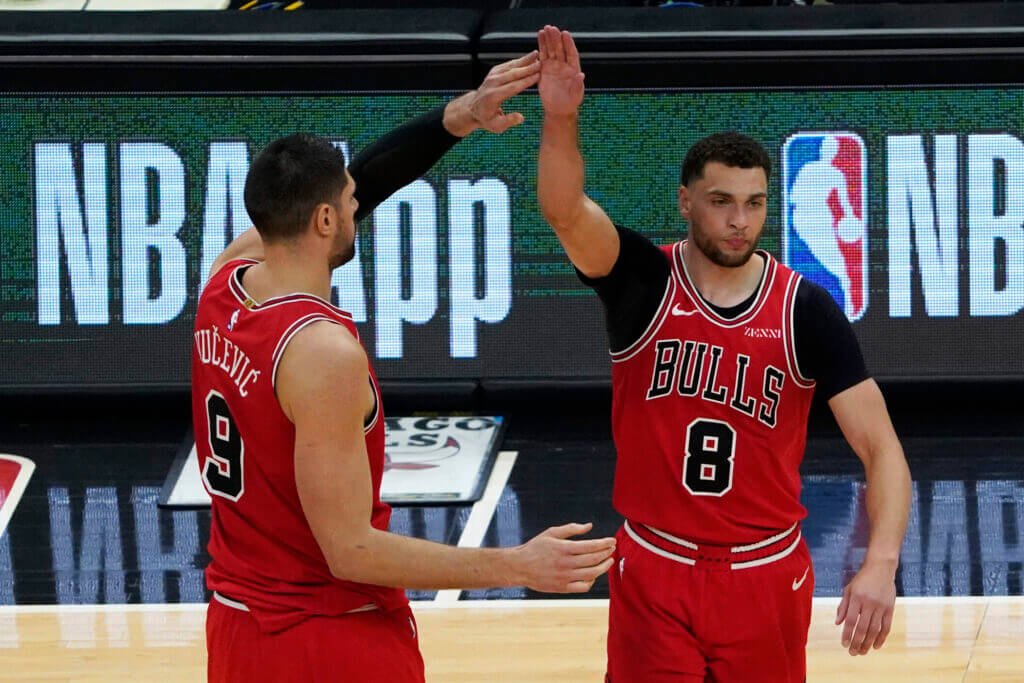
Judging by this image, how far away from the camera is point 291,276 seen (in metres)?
3.30

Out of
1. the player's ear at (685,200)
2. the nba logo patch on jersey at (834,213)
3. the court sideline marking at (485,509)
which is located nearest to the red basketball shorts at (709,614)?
the player's ear at (685,200)

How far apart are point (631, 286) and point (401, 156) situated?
608 mm

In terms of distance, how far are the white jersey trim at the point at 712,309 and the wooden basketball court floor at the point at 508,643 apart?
164 centimetres

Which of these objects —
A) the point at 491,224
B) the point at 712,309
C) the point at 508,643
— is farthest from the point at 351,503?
the point at 491,224

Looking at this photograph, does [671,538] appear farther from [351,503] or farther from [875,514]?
[351,503]

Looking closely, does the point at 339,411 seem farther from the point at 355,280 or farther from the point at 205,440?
the point at 355,280

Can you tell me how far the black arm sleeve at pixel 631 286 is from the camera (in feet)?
13.0

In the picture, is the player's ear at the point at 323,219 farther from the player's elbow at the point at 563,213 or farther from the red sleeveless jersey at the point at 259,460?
the player's elbow at the point at 563,213

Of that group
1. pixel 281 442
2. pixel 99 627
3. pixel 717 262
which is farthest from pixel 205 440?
pixel 99 627

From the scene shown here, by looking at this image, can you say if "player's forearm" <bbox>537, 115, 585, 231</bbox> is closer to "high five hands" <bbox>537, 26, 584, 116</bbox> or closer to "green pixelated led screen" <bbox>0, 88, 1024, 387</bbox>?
"high five hands" <bbox>537, 26, 584, 116</bbox>

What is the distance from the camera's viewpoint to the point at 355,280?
25.5 feet

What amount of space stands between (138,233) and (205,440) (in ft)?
15.0

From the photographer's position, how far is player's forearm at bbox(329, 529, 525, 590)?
313cm

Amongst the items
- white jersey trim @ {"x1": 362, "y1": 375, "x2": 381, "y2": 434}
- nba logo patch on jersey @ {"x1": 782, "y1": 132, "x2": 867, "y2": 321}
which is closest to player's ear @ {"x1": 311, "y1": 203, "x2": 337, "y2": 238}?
white jersey trim @ {"x1": 362, "y1": 375, "x2": 381, "y2": 434}
